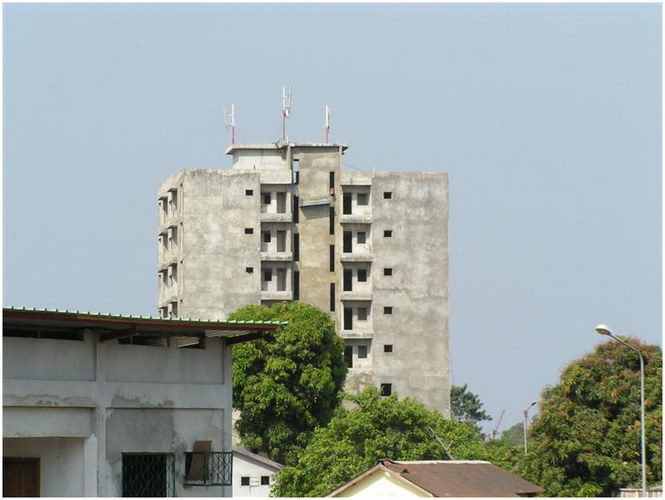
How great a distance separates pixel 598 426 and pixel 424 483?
1297 cm

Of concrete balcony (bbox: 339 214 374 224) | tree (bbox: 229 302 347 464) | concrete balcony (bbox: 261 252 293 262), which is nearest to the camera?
tree (bbox: 229 302 347 464)

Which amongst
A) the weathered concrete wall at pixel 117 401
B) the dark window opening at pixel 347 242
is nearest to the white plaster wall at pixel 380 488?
the weathered concrete wall at pixel 117 401

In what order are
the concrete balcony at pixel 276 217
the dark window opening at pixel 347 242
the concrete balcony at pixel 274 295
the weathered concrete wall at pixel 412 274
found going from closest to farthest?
the concrete balcony at pixel 274 295 → the concrete balcony at pixel 276 217 → the weathered concrete wall at pixel 412 274 → the dark window opening at pixel 347 242

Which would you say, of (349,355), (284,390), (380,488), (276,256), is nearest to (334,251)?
(276,256)

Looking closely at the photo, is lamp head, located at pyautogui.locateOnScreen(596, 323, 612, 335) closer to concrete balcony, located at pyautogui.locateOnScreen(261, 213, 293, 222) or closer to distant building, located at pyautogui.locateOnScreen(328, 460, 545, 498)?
distant building, located at pyautogui.locateOnScreen(328, 460, 545, 498)

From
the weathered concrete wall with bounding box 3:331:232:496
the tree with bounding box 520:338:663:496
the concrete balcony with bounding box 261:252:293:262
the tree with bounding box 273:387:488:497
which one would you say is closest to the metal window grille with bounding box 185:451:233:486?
the weathered concrete wall with bounding box 3:331:232:496

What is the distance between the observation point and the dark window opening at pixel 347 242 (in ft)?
265

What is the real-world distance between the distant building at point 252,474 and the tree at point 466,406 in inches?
2327

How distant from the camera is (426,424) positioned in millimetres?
52000

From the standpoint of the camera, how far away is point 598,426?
43938 mm

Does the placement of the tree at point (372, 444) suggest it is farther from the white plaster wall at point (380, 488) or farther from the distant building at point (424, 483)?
the white plaster wall at point (380, 488)

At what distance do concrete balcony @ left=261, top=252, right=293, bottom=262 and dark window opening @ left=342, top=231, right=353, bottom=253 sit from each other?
3369 millimetres

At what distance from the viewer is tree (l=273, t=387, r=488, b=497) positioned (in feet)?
157

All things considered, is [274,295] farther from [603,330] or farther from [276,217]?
[603,330]
